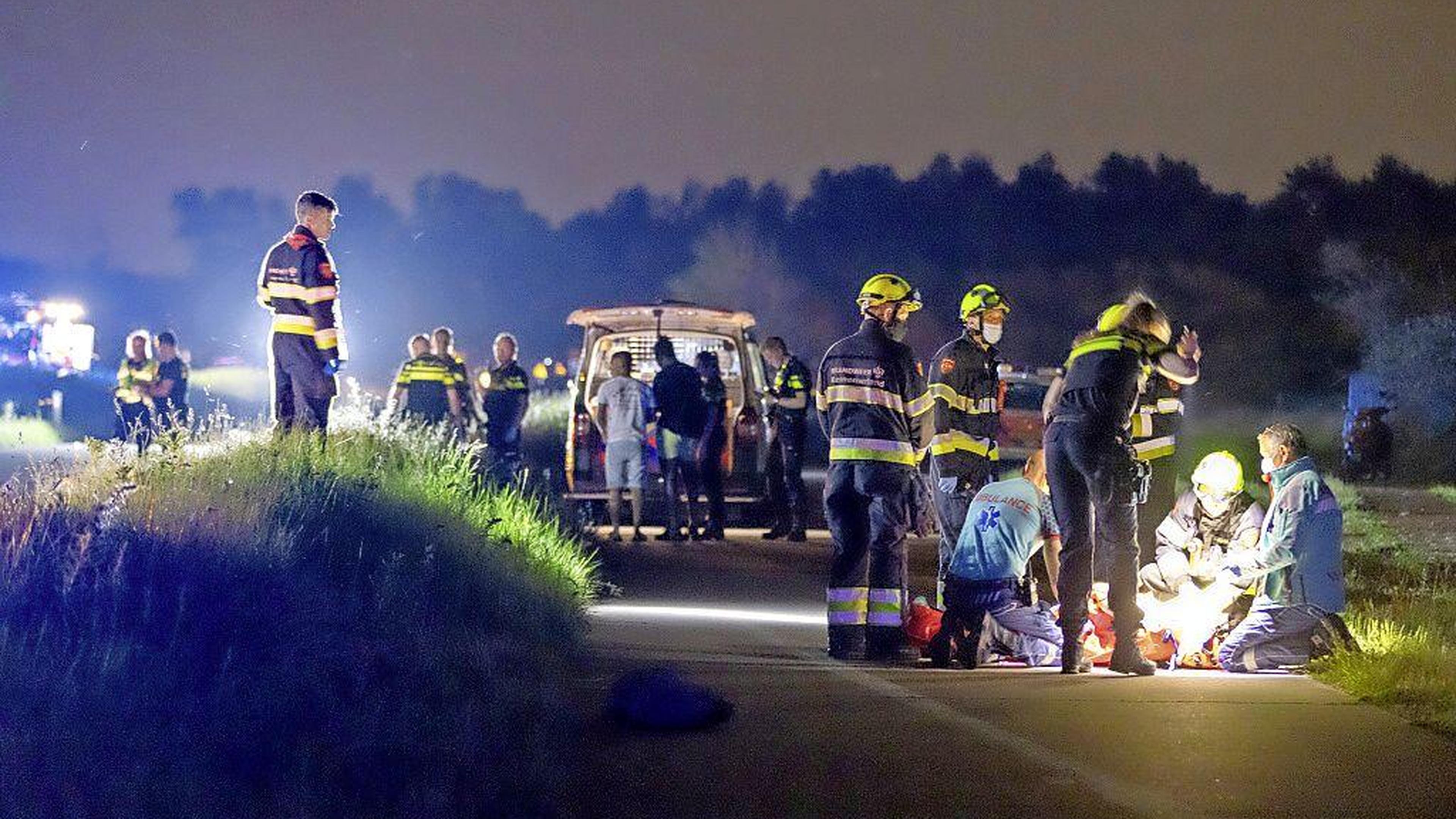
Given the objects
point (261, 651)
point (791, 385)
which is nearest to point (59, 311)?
point (791, 385)

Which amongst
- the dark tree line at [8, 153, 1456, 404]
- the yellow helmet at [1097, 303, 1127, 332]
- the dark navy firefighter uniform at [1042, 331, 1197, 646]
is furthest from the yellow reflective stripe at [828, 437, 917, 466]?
the dark tree line at [8, 153, 1456, 404]

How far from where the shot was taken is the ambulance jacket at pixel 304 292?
41.9 feet

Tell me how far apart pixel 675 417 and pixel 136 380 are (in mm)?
6069

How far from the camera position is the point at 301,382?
13.0 meters

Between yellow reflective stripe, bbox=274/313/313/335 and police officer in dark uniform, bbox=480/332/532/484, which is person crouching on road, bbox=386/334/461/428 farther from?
yellow reflective stripe, bbox=274/313/313/335

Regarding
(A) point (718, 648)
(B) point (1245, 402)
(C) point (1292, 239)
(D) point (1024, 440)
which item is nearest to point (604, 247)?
(C) point (1292, 239)

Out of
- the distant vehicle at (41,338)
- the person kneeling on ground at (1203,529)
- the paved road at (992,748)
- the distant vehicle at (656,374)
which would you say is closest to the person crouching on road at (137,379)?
the distant vehicle at (656,374)

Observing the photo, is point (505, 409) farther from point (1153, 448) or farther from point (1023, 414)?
point (1153, 448)

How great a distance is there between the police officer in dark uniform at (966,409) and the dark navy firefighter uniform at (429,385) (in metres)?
8.65

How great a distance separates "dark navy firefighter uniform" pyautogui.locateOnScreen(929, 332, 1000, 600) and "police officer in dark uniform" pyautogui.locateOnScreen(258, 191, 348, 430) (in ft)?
13.4

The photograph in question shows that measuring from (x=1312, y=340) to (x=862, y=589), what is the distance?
41797 mm

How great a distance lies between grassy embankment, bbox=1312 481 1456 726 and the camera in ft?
29.0

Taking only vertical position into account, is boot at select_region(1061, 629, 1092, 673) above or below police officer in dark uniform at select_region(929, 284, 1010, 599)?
below

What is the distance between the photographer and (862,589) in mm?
10477
